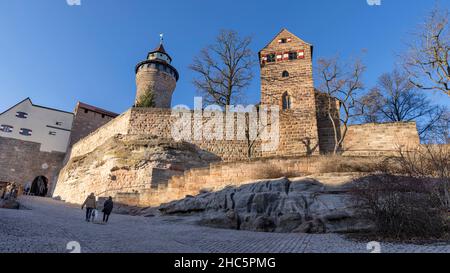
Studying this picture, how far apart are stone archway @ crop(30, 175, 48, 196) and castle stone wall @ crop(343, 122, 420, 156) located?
103ft

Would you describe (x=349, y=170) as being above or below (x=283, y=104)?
below

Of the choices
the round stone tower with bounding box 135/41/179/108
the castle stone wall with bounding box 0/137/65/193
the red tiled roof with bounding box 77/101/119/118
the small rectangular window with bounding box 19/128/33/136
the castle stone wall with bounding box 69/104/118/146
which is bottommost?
the castle stone wall with bounding box 0/137/65/193

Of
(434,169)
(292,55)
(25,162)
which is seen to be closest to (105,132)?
(25,162)

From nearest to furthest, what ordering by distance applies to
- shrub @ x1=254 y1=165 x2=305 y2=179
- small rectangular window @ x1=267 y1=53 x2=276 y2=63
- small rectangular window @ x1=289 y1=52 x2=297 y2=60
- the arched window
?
shrub @ x1=254 y1=165 x2=305 y2=179, the arched window, small rectangular window @ x1=289 y1=52 x2=297 y2=60, small rectangular window @ x1=267 y1=53 x2=276 y2=63

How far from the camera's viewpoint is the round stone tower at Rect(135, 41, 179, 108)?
32.3 metres

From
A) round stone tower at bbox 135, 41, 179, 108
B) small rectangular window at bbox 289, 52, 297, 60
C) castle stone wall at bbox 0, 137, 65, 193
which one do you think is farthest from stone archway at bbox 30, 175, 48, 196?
small rectangular window at bbox 289, 52, 297, 60

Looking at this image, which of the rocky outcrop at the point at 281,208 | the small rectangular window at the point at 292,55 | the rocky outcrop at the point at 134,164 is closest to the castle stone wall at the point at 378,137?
the small rectangular window at the point at 292,55

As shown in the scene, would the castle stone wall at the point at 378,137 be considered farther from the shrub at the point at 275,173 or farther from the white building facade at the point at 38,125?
the white building facade at the point at 38,125

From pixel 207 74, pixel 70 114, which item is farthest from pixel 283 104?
pixel 70 114

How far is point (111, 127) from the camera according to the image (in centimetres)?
2383

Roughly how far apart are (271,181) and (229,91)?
15.2m

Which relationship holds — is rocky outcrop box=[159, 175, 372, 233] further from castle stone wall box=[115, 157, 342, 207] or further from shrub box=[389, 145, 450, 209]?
shrub box=[389, 145, 450, 209]

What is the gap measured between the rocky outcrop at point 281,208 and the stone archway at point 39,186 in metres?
27.8
